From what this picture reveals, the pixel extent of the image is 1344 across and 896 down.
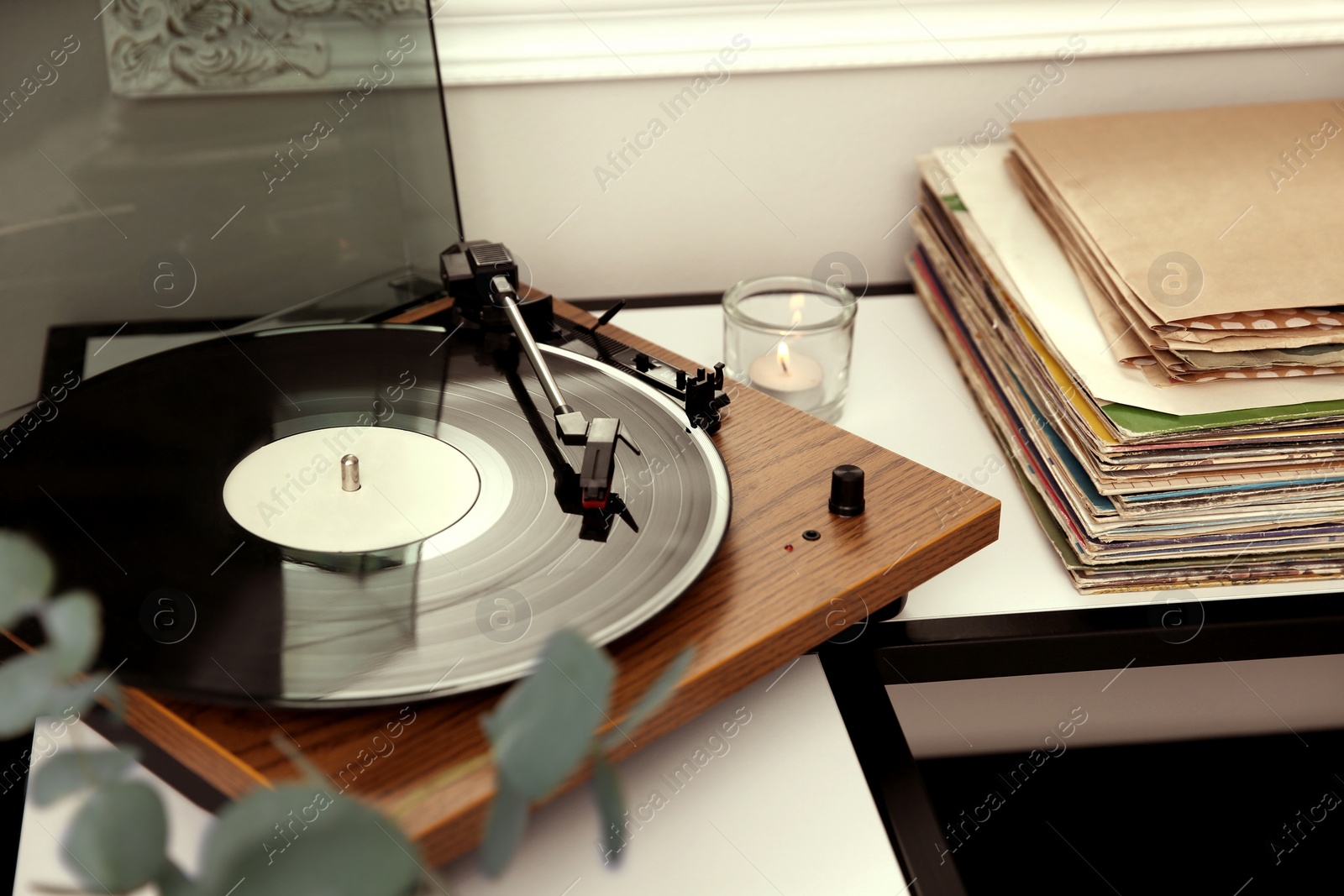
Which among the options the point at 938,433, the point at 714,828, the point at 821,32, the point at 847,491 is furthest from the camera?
the point at 821,32

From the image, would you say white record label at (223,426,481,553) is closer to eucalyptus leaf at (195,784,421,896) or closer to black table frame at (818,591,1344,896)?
black table frame at (818,591,1344,896)

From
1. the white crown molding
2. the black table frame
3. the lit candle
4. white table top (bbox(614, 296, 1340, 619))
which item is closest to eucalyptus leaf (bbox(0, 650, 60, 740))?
the black table frame

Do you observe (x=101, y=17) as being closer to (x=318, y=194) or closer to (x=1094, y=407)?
(x=318, y=194)

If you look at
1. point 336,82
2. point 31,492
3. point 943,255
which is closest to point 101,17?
point 336,82

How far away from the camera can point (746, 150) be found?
127cm

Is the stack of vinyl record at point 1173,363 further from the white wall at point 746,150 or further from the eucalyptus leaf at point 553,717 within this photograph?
the eucalyptus leaf at point 553,717

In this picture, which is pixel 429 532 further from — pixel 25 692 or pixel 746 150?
pixel 746 150

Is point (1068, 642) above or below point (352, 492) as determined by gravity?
below

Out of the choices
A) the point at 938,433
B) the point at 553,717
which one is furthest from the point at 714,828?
the point at 938,433

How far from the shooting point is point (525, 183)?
4.12ft

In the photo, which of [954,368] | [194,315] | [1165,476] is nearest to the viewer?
[1165,476]

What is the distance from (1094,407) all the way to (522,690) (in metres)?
0.68

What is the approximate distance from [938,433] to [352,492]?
58cm

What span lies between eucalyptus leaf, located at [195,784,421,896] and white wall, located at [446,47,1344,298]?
3.59ft
